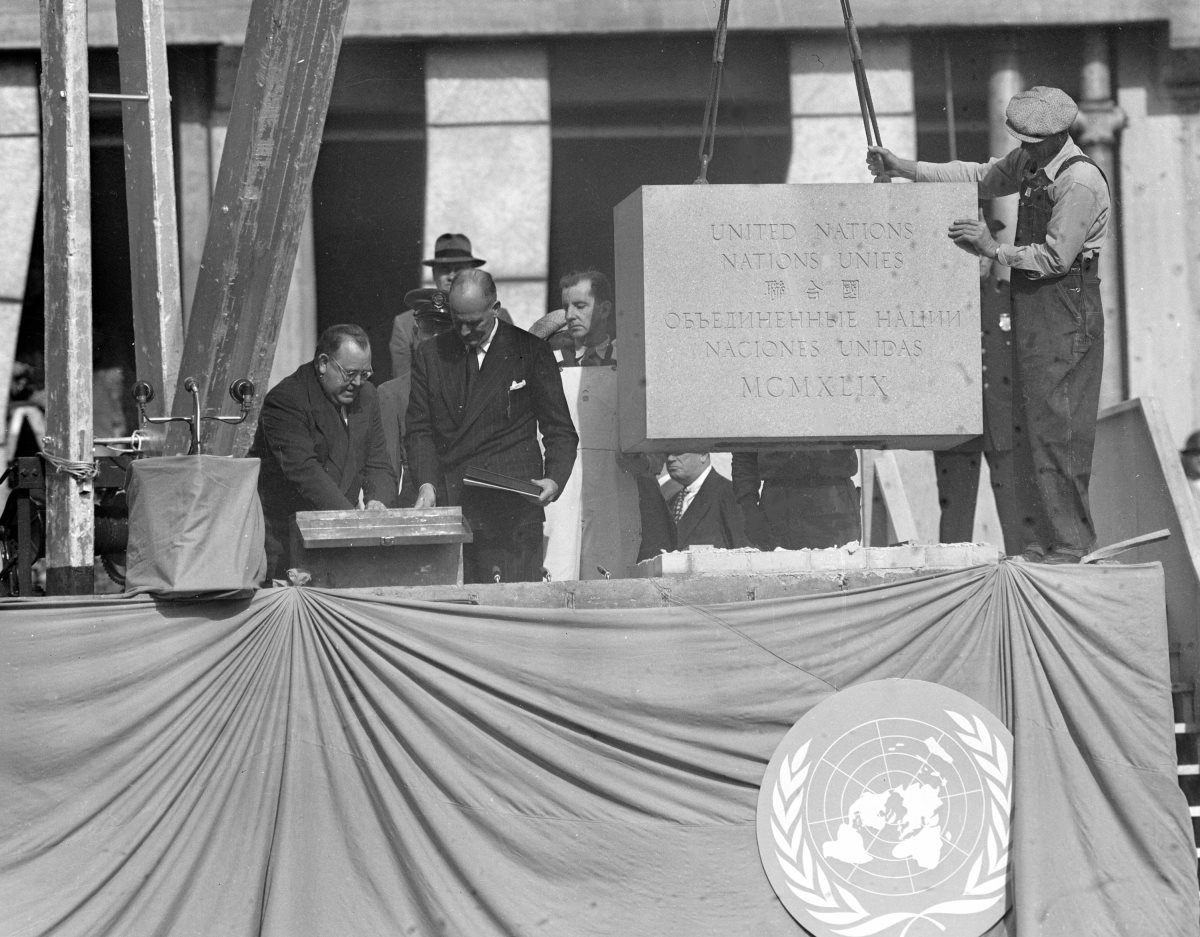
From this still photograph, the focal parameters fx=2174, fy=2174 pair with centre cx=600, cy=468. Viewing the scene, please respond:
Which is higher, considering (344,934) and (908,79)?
(908,79)

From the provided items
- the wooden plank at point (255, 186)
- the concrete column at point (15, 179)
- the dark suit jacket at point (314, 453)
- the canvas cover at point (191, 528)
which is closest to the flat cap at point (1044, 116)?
the wooden plank at point (255, 186)

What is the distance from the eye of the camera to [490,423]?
33.2 ft

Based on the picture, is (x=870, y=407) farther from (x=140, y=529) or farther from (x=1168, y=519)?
(x=140, y=529)

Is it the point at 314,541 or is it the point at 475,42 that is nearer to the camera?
the point at 314,541

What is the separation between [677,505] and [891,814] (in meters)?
2.62

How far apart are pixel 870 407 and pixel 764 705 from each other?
1638mm

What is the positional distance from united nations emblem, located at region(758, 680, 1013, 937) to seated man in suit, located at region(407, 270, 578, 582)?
1.98m

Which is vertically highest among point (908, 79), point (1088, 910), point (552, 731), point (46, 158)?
point (908, 79)

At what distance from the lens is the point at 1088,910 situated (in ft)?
27.2

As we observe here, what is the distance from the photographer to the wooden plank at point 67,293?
9055mm

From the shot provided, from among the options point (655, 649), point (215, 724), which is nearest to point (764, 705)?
point (655, 649)

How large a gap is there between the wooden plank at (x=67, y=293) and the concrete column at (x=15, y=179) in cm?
441

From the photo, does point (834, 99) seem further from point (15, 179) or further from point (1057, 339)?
point (1057, 339)

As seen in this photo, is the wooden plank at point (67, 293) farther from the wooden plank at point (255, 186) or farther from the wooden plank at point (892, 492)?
the wooden plank at point (892, 492)
